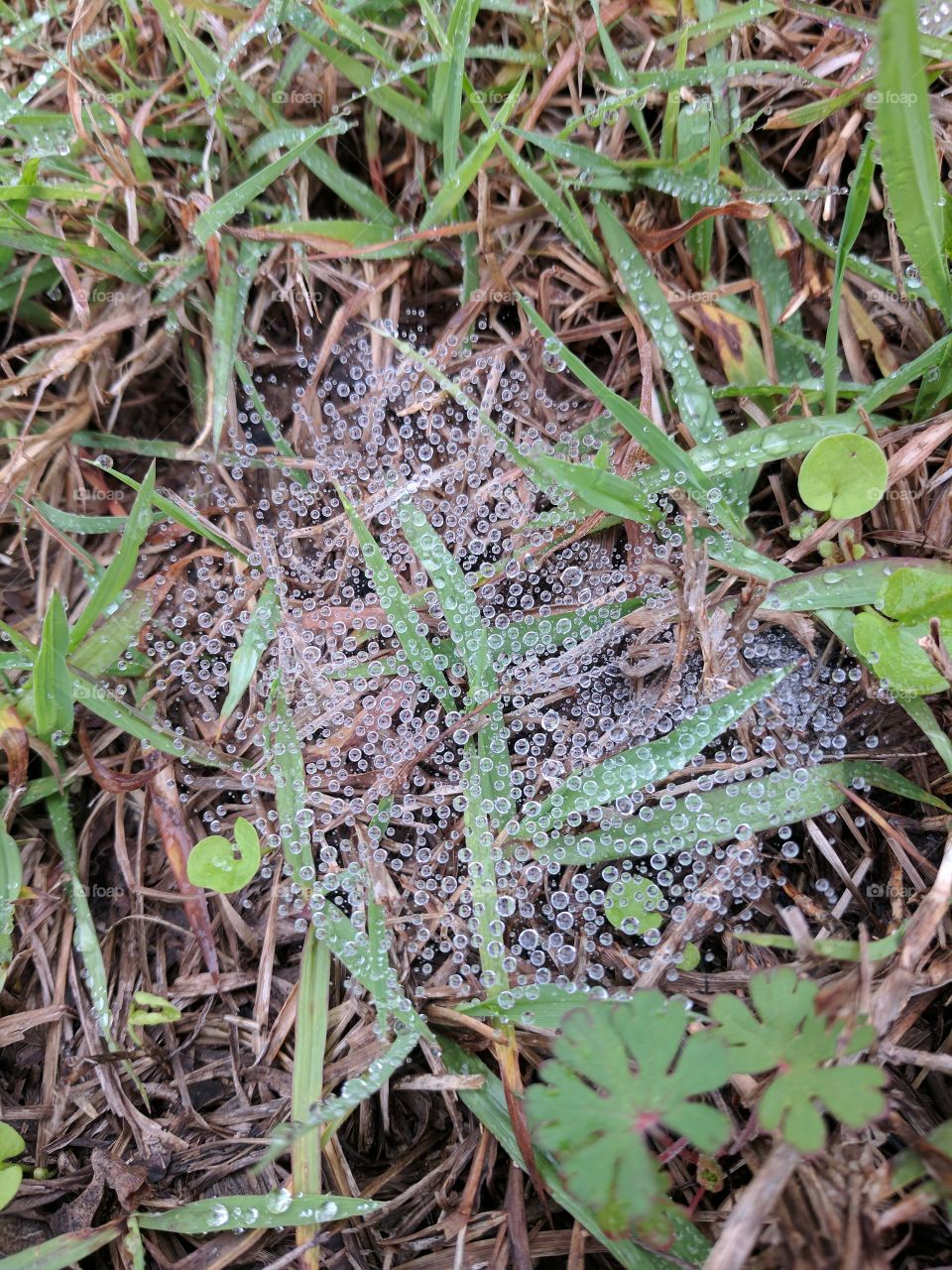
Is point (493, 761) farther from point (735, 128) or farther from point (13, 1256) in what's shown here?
point (735, 128)

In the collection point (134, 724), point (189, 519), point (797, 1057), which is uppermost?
point (189, 519)

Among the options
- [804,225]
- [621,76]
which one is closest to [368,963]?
[804,225]

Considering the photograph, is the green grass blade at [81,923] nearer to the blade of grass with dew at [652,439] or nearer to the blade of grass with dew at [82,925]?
the blade of grass with dew at [82,925]

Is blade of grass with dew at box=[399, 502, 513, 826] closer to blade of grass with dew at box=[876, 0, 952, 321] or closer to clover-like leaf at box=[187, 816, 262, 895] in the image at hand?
clover-like leaf at box=[187, 816, 262, 895]

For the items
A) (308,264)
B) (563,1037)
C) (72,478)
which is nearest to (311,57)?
(308,264)

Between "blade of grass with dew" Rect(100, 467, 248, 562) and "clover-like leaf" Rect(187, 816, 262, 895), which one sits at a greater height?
"blade of grass with dew" Rect(100, 467, 248, 562)

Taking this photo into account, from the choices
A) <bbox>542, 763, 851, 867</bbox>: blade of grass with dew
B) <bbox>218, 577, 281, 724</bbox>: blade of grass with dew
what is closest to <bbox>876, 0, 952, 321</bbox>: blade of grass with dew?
<bbox>542, 763, 851, 867</bbox>: blade of grass with dew

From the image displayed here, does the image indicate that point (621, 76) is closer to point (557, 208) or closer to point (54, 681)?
point (557, 208)
